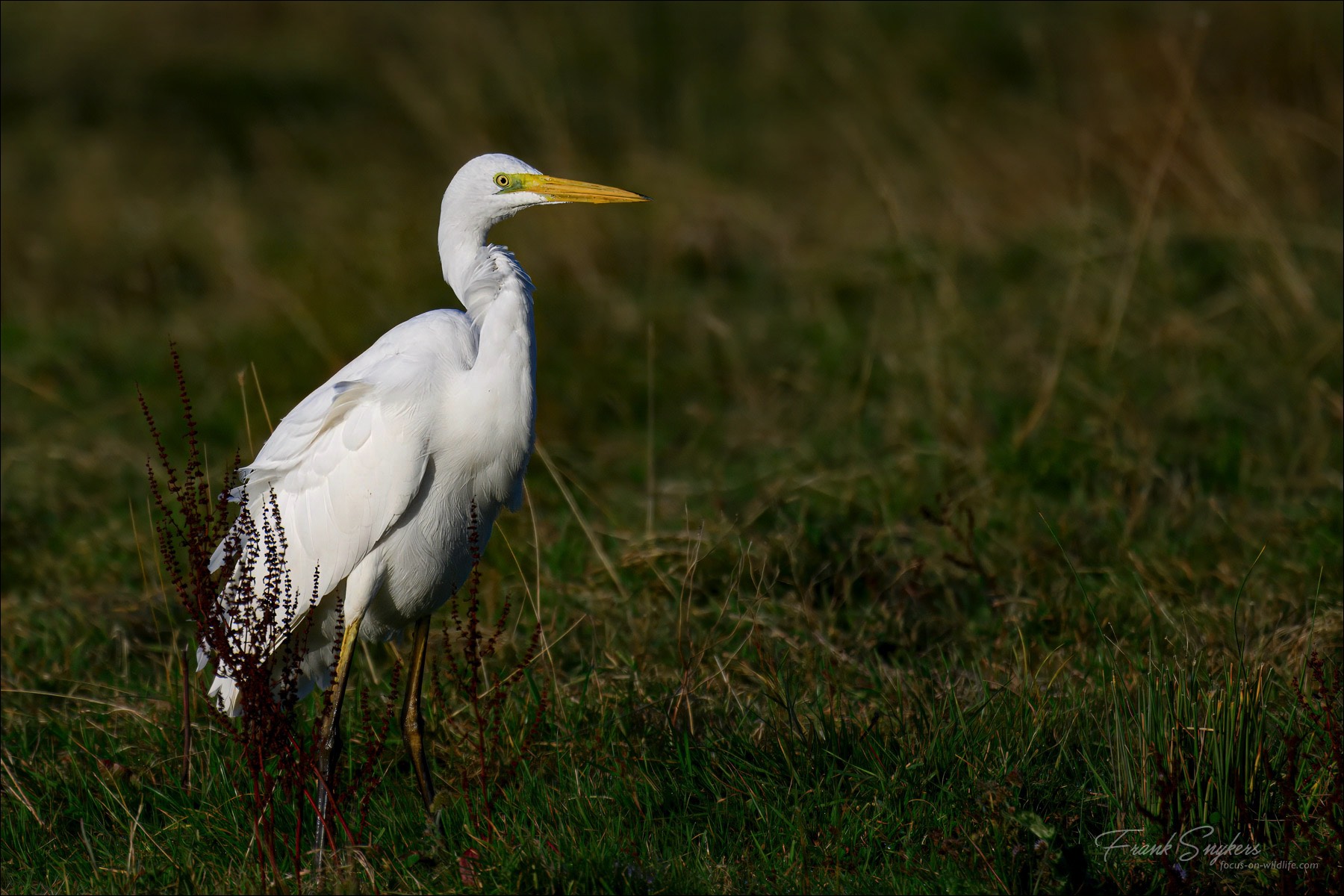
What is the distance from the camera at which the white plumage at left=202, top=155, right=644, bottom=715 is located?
9.41ft

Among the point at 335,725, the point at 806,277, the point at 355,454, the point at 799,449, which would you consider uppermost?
the point at 355,454

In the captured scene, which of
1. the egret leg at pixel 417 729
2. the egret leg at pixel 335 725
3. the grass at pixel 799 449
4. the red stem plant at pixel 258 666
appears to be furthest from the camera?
the egret leg at pixel 417 729

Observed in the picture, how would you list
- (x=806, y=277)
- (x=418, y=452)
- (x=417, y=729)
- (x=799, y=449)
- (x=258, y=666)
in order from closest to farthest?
(x=258, y=666), (x=418, y=452), (x=417, y=729), (x=799, y=449), (x=806, y=277)

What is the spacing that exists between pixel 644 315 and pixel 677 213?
130cm

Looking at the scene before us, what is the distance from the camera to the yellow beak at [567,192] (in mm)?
3088

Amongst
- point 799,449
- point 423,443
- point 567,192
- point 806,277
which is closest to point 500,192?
point 567,192

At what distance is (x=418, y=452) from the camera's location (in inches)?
114

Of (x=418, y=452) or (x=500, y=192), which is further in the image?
(x=500, y=192)

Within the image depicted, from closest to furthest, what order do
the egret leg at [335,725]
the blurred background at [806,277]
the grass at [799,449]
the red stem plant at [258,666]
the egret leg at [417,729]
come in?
the red stem plant at [258,666]
the grass at [799,449]
the egret leg at [335,725]
the egret leg at [417,729]
the blurred background at [806,277]

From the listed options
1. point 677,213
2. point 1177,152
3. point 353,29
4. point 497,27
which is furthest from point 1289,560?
point 353,29

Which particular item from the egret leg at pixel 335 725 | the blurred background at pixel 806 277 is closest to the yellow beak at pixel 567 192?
the blurred background at pixel 806 277

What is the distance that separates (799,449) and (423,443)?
8.61ft

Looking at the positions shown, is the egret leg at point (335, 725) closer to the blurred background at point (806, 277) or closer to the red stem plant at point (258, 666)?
the red stem plant at point (258, 666)

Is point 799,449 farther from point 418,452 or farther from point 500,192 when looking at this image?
point 418,452
